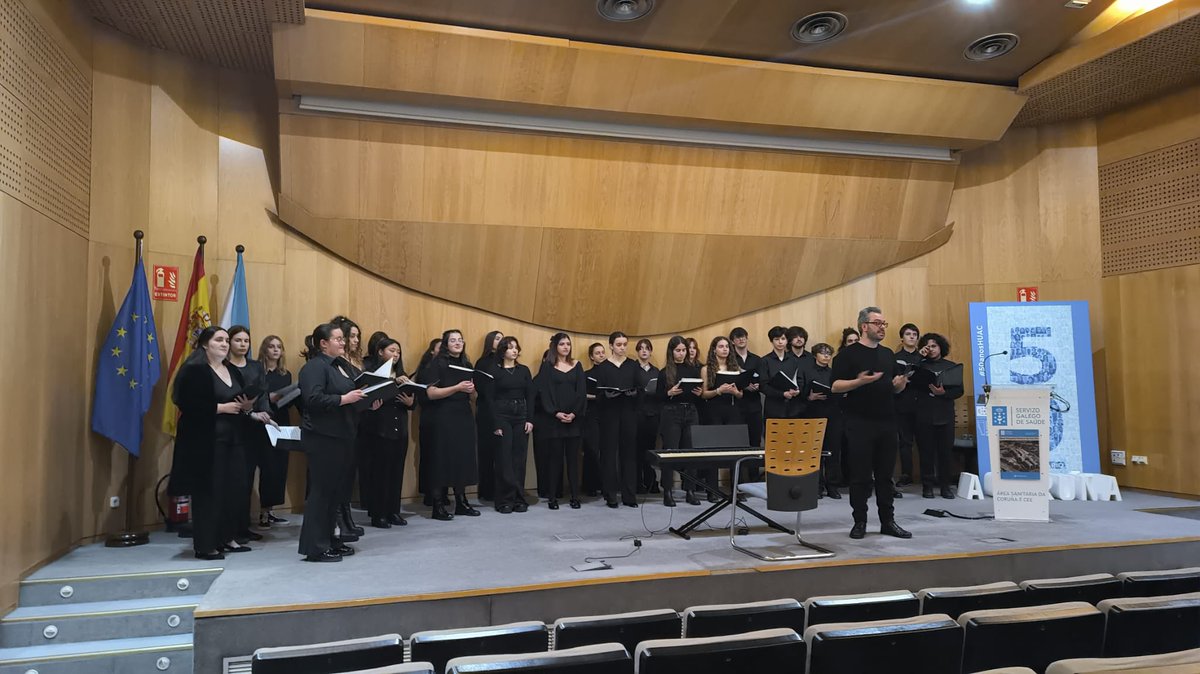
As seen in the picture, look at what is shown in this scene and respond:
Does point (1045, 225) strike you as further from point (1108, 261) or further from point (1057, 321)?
point (1057, 321)

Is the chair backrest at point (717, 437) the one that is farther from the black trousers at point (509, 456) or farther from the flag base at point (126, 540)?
the flag base at point (126, 540)

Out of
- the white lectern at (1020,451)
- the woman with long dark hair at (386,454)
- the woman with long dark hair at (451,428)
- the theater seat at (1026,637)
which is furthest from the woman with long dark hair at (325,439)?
the white lectern at (1020,451)

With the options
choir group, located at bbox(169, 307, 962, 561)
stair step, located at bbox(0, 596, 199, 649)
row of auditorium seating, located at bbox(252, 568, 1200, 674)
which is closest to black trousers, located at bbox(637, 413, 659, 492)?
choir group, located at bbox(169, 307, 962, 561)

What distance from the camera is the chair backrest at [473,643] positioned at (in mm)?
2453

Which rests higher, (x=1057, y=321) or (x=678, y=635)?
(x=1057, y=321)

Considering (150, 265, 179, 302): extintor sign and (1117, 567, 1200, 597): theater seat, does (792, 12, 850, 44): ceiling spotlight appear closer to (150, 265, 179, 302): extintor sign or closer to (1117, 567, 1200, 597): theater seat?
(1117, 567, 1200, 597): theater seat

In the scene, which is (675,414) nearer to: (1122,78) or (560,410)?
(560,410)

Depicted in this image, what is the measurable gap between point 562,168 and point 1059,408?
18.5ft

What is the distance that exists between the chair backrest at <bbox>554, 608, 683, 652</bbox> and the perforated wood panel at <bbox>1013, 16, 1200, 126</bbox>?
681cm

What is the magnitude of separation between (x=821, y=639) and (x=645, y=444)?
4919mm

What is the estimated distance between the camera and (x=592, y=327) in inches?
312

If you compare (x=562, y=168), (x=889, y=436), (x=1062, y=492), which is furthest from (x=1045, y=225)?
(x=562, y=168)

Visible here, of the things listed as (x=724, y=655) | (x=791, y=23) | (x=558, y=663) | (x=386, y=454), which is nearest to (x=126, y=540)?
(x=386, y=454)

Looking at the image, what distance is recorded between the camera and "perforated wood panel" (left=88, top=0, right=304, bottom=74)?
5.40 metres
